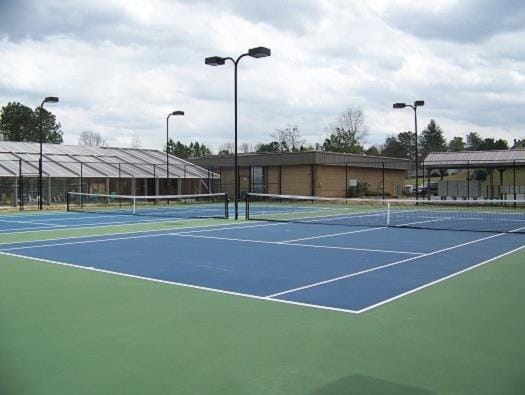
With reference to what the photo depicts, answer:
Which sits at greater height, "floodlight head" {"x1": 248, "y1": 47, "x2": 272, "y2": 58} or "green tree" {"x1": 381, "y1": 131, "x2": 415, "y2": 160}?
"green tree" {"x1": 381, "y1": 131, "x2": 415, "y2": 160}

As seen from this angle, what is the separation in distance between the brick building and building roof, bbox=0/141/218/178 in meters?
2.58

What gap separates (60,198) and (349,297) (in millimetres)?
31112

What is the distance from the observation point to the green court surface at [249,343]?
4109 mm

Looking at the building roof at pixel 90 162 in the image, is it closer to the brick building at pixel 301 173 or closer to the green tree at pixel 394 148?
the brick building at pixel 301 173

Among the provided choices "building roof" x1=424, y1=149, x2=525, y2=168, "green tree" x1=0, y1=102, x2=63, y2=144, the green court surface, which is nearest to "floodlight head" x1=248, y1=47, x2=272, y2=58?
the green court surface

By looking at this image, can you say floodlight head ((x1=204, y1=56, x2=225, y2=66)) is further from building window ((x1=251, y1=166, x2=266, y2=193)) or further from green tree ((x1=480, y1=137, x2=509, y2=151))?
green tree ((x1=480, y1=137, x2=509, y2=151))

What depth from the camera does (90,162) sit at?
37438 mm

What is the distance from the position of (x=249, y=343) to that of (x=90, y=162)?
3432 centimetres

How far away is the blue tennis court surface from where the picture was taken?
770cm

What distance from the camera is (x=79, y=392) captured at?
12.9 feet

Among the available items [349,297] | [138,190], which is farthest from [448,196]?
[349,297]

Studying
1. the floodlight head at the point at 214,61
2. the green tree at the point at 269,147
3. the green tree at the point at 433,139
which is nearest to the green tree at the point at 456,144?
the green tree at the point at 433,139

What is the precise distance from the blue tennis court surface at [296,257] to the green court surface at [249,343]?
65cm

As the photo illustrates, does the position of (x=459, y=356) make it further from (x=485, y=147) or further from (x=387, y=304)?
(x=485, y=147)
